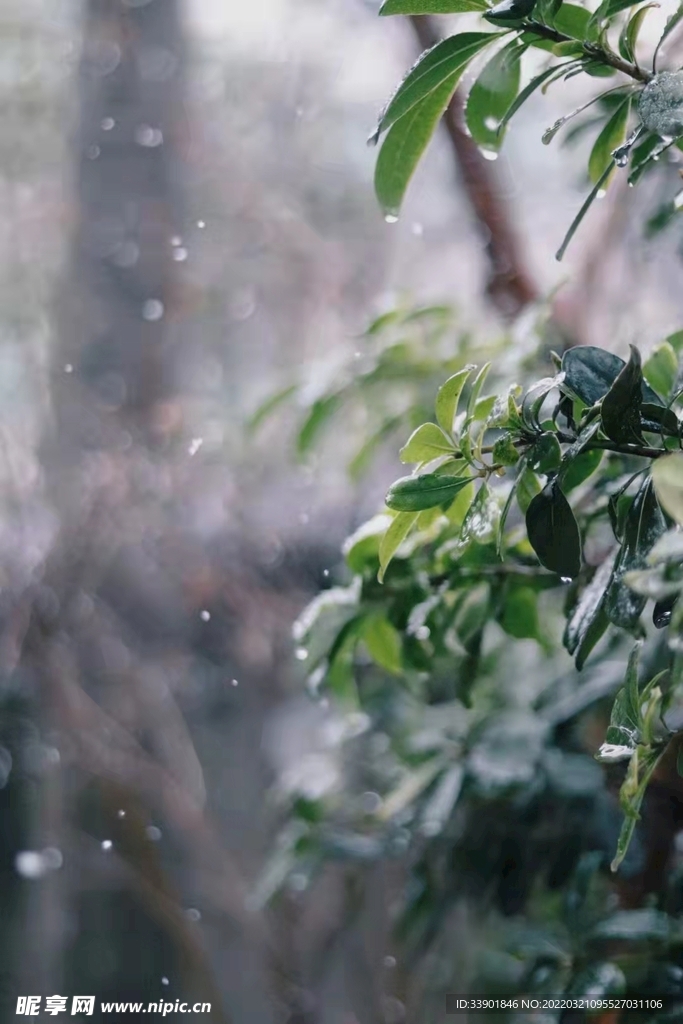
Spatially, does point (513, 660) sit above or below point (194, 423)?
below

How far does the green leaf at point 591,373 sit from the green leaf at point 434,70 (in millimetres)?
144

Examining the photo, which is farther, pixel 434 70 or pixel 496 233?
pixel 496 233

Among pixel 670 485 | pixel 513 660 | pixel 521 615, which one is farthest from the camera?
pixel 513 660

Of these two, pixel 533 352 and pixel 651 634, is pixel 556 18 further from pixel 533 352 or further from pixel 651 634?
pixel 651 634

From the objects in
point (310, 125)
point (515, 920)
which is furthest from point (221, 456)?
point (515, 920)

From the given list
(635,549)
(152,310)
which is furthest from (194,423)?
(635,549)

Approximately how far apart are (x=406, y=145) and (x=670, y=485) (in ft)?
0.86

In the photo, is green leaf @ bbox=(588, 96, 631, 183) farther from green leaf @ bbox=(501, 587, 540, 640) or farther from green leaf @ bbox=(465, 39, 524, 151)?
green leaf @ bbox=(501, 587, 540, 640)

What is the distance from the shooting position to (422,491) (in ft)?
1.35

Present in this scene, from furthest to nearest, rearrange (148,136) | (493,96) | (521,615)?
1. (148,136)
2. (521,615)
3. (493,96)

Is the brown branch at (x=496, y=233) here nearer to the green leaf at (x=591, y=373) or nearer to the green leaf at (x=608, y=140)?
the green leaf at (x=608, y=140)

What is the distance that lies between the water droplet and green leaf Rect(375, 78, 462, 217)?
0.99 m

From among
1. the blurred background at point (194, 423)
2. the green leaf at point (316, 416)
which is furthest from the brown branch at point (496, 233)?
the green leaf at point (316, 416)

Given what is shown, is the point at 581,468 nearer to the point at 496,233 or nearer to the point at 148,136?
the point at 496,233
